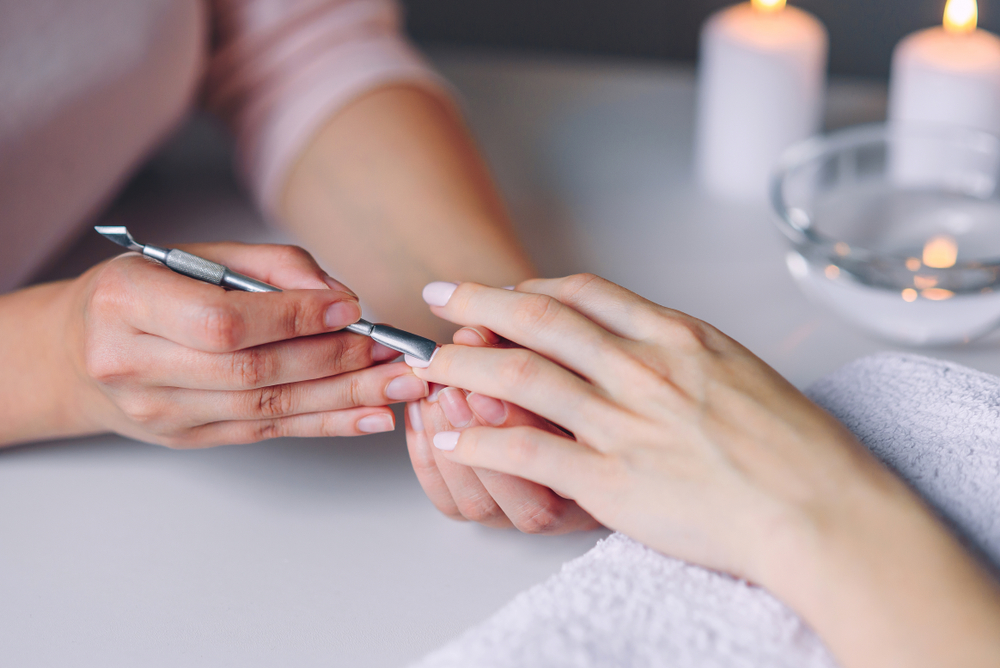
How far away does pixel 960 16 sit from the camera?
635mm

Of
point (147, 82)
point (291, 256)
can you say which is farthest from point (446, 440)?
point (147, 82)

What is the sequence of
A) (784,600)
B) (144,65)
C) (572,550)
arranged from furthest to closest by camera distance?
(144,65), (572,550), (784,600)

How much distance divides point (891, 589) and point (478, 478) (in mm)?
183

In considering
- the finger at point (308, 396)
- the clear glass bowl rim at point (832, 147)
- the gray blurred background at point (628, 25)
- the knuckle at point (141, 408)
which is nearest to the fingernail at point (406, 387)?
the finger at point (308, 396)

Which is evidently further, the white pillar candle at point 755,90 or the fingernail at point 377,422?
the white pillar candle at point 755,90

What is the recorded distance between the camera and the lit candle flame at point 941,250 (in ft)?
1.94

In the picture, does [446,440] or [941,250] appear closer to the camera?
[446,440]

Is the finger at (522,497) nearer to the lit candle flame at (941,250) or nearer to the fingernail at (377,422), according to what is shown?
the fingernail at (377,422)

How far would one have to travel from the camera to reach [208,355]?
15.5 inches

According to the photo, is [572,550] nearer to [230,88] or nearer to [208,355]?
[208,355]

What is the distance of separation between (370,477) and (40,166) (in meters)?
0.27

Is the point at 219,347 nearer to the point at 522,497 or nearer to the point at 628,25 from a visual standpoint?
the point at 522,497

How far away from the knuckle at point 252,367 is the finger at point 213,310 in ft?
0.03

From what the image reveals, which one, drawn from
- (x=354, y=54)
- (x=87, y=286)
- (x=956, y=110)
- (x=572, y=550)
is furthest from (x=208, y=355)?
(x=956, y=110)
